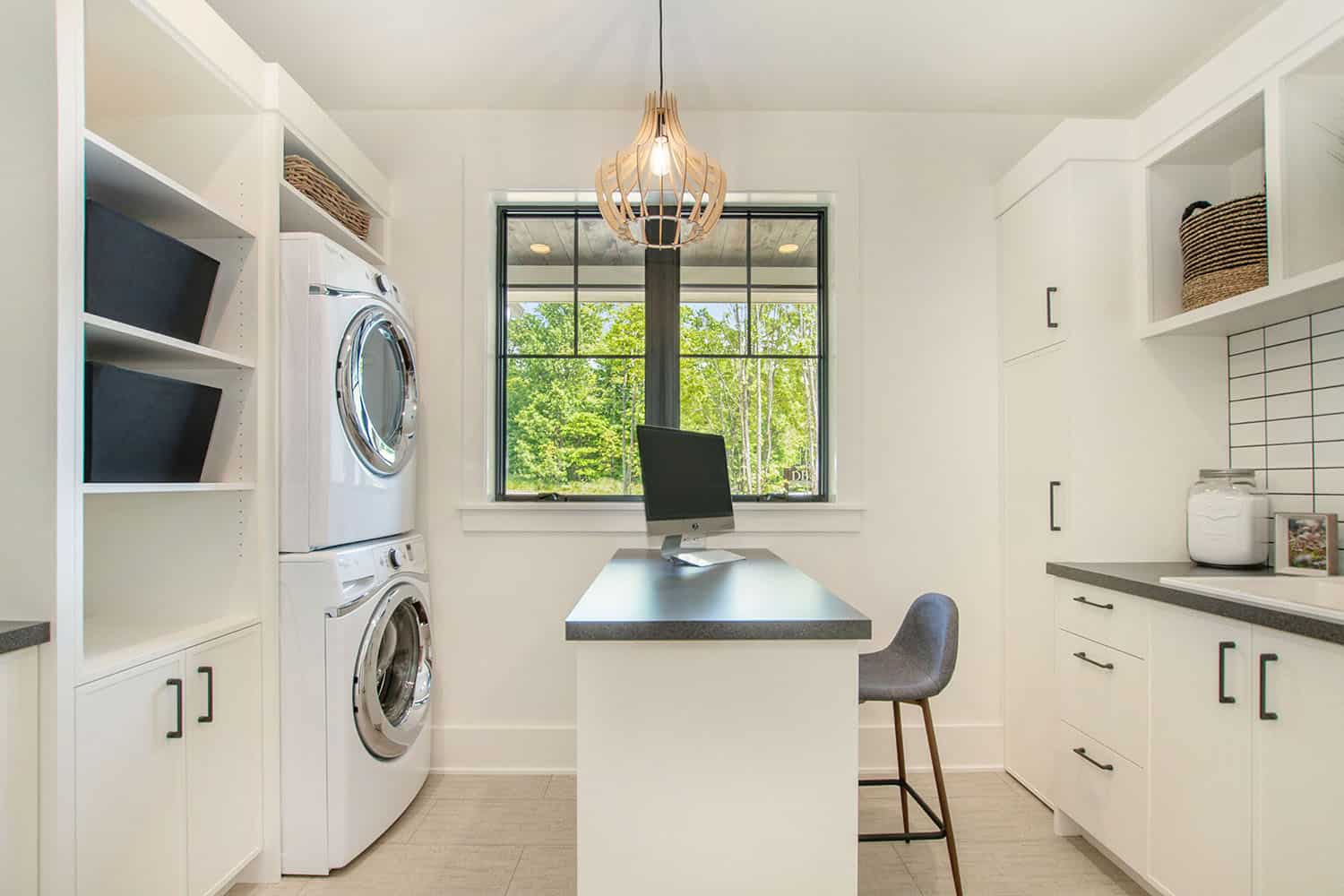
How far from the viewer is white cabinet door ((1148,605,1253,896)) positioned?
1.58 meters

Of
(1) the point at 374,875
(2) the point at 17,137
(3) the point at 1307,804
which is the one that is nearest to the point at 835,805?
(3) the point at 1307,804

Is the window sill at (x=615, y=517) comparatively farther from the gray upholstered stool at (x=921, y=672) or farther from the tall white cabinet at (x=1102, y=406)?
the tall white cabinet at (x=1102, y=406)

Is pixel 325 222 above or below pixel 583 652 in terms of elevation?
above

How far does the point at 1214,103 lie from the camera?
2.00m

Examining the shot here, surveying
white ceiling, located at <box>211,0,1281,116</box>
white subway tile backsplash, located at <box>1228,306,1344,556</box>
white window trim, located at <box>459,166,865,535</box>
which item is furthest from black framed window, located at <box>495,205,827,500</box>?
white subway tile backsplash, located at <box>1228,306,1344,556</box>

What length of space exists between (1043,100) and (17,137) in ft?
10.7

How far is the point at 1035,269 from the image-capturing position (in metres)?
2.56

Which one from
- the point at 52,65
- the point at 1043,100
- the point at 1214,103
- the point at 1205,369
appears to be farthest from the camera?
the point at 1043,100

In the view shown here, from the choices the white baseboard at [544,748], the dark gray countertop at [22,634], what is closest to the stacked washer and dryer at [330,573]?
the white baseboard at [544,748]

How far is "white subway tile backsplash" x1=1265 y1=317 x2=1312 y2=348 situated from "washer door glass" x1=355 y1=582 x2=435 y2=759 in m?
2.97

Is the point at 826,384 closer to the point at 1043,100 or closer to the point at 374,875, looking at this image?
the point at 1043,100

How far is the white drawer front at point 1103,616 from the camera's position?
194 centimetres

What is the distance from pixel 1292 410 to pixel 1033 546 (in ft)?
2.85

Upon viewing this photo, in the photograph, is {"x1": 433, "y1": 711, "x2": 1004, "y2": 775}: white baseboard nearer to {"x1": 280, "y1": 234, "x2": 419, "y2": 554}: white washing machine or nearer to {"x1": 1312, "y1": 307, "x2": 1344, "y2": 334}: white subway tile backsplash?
{"x1": 280, "y1": 234, "x2": 419, "y2": 554}: white washing machine
